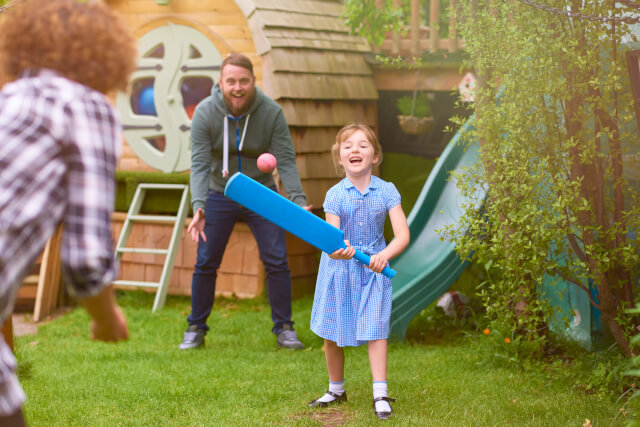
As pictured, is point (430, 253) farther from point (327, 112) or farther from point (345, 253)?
point (345, 253)

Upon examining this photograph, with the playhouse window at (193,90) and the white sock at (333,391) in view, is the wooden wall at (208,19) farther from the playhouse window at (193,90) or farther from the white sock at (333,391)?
the white sock at (333,391)

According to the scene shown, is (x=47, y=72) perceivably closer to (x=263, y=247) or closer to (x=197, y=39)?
(x=263, y=247)

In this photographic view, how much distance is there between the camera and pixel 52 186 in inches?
57.2

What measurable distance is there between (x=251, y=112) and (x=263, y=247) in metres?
0.85

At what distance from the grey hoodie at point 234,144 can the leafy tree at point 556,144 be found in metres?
1.51

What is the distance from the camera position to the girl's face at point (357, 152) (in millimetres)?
3295

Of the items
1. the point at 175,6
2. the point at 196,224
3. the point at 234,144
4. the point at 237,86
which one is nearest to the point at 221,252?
the point at 196,224

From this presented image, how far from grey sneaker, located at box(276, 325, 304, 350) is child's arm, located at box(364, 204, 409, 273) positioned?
161 centimetres

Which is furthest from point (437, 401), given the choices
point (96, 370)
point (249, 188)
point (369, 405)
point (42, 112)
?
point (42, 112)

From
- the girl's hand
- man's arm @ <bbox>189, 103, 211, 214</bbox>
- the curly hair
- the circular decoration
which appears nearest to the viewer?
the curly hair

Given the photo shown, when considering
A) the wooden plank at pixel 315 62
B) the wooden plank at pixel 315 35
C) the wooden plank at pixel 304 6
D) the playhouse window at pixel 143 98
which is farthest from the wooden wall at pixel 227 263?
the wooden plank at pixel 304 6

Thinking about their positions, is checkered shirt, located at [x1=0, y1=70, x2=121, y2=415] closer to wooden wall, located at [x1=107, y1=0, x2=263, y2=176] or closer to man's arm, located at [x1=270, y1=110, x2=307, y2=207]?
man's arm, located at [x1=270, y1=110, x2=307, y2=207]

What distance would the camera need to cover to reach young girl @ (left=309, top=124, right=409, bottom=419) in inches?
127

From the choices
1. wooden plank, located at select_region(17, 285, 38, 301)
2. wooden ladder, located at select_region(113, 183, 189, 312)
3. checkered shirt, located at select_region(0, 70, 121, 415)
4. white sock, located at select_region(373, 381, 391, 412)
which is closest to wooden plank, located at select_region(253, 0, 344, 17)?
wooden ladder, located at select_region(113, 183, 189, 312)
